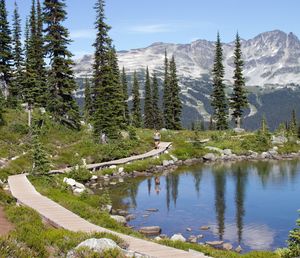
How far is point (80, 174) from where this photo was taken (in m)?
41.5

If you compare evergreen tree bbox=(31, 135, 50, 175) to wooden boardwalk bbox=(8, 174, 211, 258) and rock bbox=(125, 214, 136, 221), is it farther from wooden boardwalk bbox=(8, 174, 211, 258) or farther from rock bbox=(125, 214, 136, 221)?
rock bbox=(125, 214, 136, 221)

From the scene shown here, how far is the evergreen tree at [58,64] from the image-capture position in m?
51.7

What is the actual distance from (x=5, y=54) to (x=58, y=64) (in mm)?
13374

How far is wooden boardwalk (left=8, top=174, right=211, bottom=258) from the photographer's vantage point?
16719 millimetres

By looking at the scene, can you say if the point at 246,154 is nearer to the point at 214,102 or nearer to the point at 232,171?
the point at 232,171

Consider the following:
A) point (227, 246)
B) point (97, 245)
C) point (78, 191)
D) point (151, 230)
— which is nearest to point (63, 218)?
point (151, 230)

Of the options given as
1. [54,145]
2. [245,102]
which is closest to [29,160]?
[54,145]

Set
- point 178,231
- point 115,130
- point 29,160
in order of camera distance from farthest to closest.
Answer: point 115,130, point 29,160, point 178,231

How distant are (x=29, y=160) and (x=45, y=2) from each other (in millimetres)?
21749

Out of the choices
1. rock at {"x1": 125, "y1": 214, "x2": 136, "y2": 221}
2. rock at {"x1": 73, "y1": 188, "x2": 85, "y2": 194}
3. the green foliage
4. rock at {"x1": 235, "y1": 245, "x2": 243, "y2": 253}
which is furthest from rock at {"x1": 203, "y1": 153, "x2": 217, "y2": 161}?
rock at {"x1": 235, "y1": 245, "x2": 243, "y2": 253}

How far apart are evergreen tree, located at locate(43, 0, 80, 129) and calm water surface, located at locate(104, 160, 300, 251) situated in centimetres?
1364

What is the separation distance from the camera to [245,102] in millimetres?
77750

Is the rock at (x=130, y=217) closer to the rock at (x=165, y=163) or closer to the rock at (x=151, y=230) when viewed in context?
the rock at (x=151, y=230)

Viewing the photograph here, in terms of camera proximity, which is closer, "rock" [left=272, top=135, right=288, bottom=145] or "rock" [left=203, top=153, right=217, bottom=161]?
"rock" [left=203, top=153, right=217, bottom=161]
